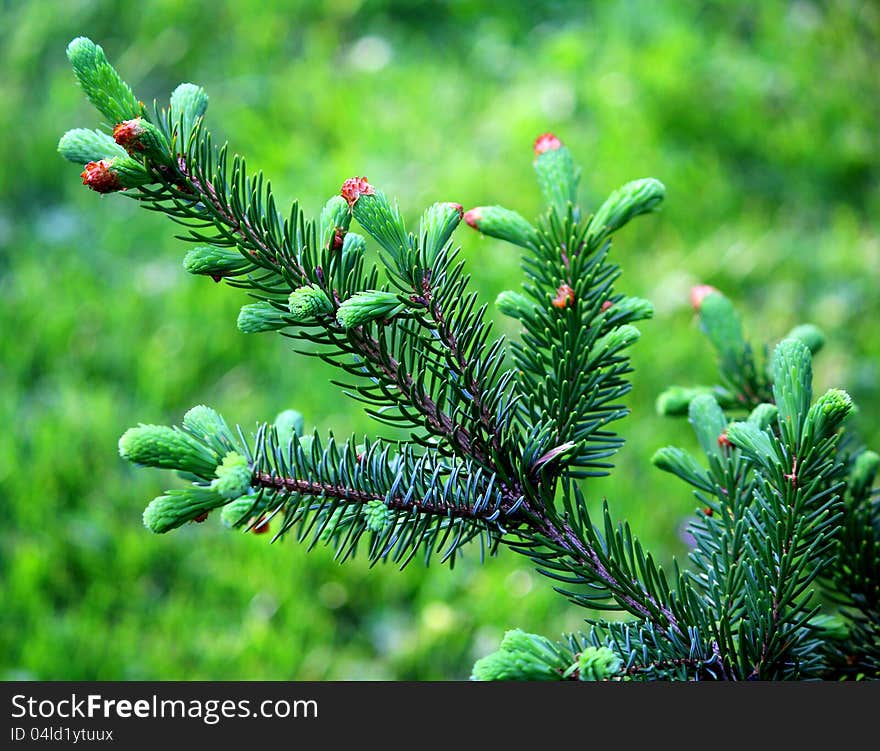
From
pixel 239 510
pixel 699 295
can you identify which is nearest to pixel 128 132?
pixel 239 510

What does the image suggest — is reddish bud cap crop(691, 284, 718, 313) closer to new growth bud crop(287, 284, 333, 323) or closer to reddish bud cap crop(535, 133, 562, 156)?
reddish bud cap crop(535, 133, 562, 156)

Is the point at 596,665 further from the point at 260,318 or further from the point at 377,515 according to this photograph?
the point at 260,318

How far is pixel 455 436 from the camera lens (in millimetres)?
692

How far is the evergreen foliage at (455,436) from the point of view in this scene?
2.03 ft

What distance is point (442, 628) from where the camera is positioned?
1890mm

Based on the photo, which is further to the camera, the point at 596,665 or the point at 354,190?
the point at 354,190

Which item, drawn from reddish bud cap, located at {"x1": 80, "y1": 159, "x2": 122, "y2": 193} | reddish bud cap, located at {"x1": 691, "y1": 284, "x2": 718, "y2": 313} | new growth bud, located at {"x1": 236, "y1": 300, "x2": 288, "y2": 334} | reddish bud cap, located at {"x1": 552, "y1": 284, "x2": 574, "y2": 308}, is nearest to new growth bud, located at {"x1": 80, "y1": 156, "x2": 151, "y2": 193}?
reddish bud cap, located at {"x1": 80, "y1": 159, "x2": 122, "y2": 193}

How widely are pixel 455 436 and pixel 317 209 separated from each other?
201 cm

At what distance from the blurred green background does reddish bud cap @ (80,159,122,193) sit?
135 centimetres

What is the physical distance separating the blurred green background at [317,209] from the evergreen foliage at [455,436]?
4.00 ft

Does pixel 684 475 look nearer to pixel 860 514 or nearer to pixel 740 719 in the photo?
pixel 860 514

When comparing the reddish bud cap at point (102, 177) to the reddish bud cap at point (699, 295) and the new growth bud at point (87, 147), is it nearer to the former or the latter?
the new growth bud at point (87, 147)

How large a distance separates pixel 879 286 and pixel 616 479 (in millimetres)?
994

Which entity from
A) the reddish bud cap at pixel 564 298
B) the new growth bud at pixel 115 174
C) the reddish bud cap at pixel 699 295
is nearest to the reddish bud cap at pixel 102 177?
the new growth bud at pixel 115 174
